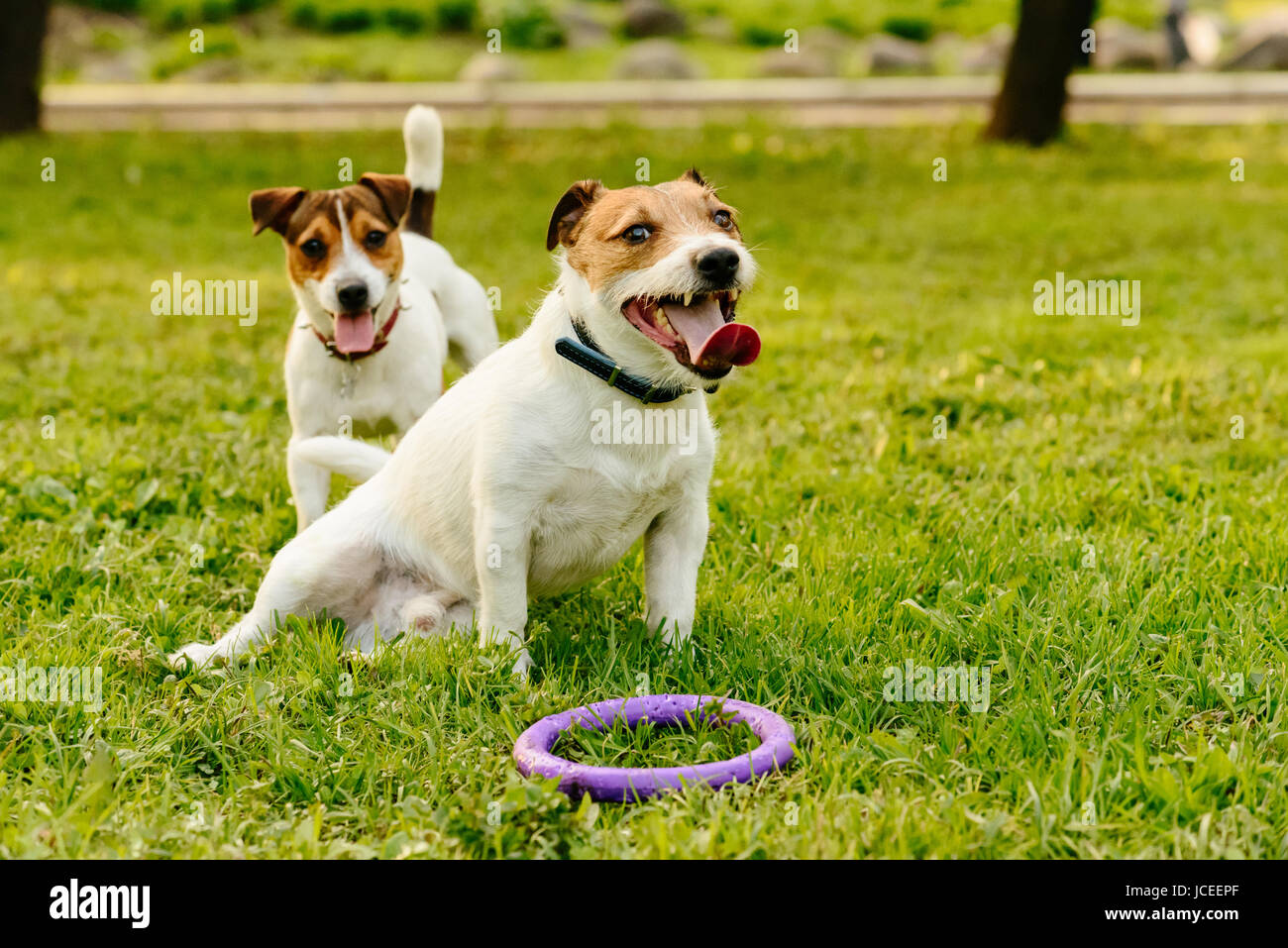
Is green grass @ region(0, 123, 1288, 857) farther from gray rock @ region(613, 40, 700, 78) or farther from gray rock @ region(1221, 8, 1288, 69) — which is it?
gray rock @ region(1221, 8, 1288, 69)

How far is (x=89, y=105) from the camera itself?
19.1 m

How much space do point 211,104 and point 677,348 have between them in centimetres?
1773

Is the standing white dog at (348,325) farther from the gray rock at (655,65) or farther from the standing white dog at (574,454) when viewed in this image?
the gray rock at (655,65)

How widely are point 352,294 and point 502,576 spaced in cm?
180

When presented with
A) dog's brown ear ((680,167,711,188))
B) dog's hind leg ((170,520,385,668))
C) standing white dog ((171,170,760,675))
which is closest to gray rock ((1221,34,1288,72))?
dog's brown ear ((680,167,711,188))

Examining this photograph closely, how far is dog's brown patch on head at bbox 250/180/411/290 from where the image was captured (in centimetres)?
517

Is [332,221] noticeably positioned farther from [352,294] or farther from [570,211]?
[570,211]

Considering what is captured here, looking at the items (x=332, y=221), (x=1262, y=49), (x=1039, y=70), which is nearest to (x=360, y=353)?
(x=332, y=221)

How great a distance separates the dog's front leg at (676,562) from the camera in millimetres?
3824

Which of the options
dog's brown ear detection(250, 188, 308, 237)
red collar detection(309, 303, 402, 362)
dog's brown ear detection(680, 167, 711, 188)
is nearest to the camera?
dog's brown ear detection(680, 167, 711, 188)

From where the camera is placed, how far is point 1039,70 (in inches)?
597

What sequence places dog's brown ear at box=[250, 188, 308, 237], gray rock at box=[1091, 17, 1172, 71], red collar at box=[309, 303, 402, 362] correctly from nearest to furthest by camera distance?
red collar at box=[309, 303, 402, 362] < dog's brown ear at box=[250, 188, 308, 237] < gray rock at box=[1091, 17, 1172, 71]

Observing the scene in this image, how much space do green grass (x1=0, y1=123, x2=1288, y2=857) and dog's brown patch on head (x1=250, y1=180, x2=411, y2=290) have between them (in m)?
0.94

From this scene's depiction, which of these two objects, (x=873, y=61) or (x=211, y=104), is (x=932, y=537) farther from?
→ (x=873, y=61)
